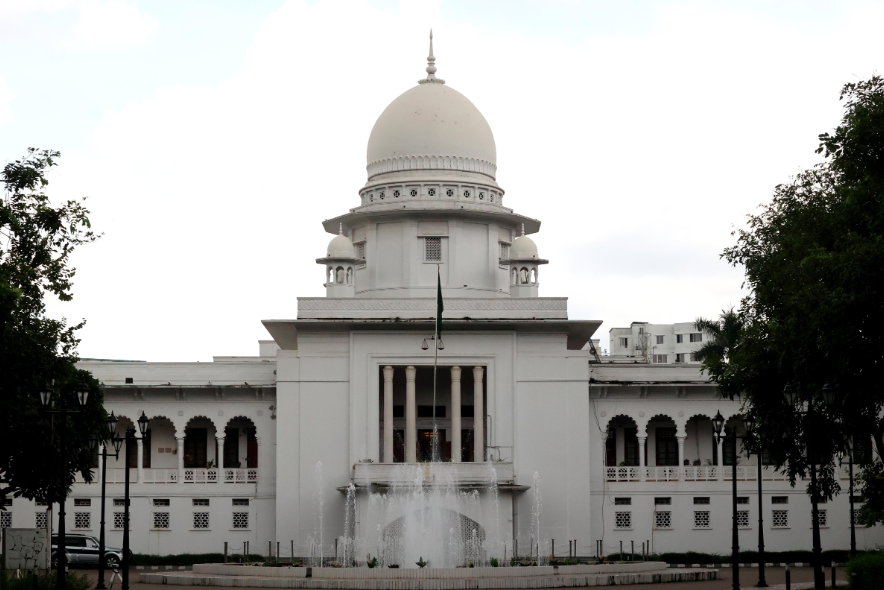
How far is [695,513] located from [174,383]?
21351 millimetres

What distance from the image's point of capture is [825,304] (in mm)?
29391

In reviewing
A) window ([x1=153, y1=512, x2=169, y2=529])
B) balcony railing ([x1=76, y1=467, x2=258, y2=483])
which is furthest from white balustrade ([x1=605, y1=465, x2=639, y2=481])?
window ([x1=153, y1=512, x2=169, y2=529])

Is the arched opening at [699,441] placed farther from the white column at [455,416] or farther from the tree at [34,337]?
the tree at [34,337]

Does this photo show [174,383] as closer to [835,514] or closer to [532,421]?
[532,421]

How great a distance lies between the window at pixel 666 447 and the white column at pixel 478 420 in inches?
364

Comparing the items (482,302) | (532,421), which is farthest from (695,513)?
(482,302)

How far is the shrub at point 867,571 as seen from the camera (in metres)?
30.3

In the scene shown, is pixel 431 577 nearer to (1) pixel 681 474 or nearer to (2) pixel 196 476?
(2) pixel 196 476

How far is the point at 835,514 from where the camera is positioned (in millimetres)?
53625

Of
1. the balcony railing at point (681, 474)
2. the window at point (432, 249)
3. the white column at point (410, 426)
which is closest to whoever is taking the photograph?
the white column at point (410, 426)

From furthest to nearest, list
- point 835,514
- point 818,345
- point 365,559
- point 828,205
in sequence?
point 835,514, point 365,559, point 828,205, point 818,345

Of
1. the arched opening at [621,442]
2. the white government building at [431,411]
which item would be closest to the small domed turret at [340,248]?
the white government building at [431,411]

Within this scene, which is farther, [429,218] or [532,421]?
[429,218]

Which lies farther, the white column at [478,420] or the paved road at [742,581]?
the white column at [478,420]
